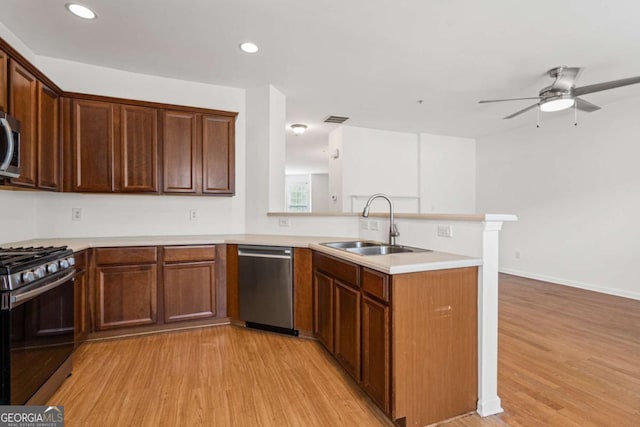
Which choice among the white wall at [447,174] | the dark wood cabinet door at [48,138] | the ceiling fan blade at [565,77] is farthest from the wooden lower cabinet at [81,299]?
the white wall at [447,174]

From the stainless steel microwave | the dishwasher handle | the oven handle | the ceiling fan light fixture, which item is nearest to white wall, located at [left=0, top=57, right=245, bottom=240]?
the dishwasher handle

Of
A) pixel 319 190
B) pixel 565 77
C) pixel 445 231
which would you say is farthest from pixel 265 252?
pixel 319 190

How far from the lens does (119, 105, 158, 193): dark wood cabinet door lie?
2.88m

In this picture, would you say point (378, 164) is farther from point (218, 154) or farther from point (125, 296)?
point (125, 296)

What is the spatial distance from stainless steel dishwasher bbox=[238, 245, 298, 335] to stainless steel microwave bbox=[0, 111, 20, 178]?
5.44 ft

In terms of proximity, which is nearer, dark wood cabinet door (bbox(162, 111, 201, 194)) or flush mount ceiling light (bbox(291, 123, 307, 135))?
dark wood cabinet door (bbox(162, 111, 201, 194))

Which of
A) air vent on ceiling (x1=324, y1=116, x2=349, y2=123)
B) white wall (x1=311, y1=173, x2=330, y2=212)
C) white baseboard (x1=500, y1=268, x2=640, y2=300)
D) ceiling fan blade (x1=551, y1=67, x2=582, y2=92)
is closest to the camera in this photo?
ceiling fan blade (x1=551, y1=67, x2=582, y2=92)

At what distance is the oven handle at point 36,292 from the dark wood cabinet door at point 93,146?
1.11 m

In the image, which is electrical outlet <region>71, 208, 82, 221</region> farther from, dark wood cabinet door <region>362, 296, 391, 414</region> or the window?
the window

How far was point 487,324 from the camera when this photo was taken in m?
1.75

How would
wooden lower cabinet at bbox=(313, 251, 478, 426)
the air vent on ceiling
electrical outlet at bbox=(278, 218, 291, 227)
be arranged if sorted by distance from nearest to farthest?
wooden lower cabinet at bbox=(313, 251, 478, 426)
electrical outlet at bbox=(278, 218, 291, 227)
the air vent on ceiling

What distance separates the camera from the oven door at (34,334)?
146cm

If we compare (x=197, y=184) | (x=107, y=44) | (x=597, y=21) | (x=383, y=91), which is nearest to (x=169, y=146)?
Result: (x=197, y=184)

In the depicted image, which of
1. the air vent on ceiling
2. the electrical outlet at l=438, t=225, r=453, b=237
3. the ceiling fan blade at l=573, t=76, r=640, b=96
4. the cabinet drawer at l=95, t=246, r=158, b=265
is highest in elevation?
the air vent on ceiling
